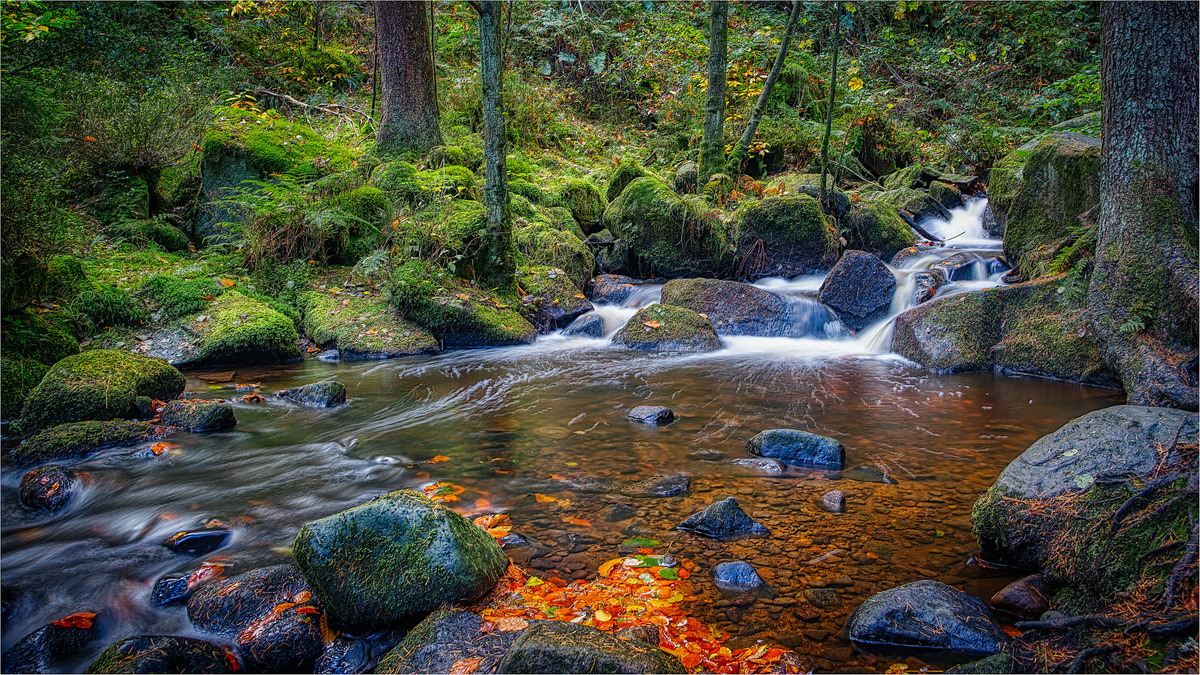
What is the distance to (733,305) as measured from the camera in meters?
10.1

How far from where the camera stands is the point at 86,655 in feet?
9.27

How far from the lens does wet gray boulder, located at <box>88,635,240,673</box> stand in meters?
2.50

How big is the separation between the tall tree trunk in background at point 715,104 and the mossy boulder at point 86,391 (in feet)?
36.0

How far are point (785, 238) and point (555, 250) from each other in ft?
14.3

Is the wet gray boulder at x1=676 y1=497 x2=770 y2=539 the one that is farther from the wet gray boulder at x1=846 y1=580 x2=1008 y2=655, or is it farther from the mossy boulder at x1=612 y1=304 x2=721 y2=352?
the mossy boulder at x1=612 y1=304 x2=721 y2=352

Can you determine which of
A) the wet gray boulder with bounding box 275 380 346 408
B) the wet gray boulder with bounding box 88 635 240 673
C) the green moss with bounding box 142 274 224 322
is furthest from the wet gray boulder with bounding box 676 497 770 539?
the green moss with bounding box 142 274 224 322

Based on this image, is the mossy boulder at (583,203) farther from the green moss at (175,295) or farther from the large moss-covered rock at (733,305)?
the green moss at (175,295)

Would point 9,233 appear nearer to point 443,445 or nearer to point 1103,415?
point 443,445

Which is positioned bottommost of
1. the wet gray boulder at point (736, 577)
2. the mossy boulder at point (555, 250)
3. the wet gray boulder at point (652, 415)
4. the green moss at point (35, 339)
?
the wet gray boulder at point (736, 577)

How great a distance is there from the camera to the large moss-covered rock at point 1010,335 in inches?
277

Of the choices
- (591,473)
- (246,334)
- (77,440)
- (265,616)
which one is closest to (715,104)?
(246,334)

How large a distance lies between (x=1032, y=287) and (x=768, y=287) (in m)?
4.47

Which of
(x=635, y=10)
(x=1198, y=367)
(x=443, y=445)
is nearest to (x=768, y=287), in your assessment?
(x=1198, y=367)

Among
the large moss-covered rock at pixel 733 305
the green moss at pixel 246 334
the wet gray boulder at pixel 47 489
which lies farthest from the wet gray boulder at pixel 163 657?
the large moss-covered rock at pixel 733 305
